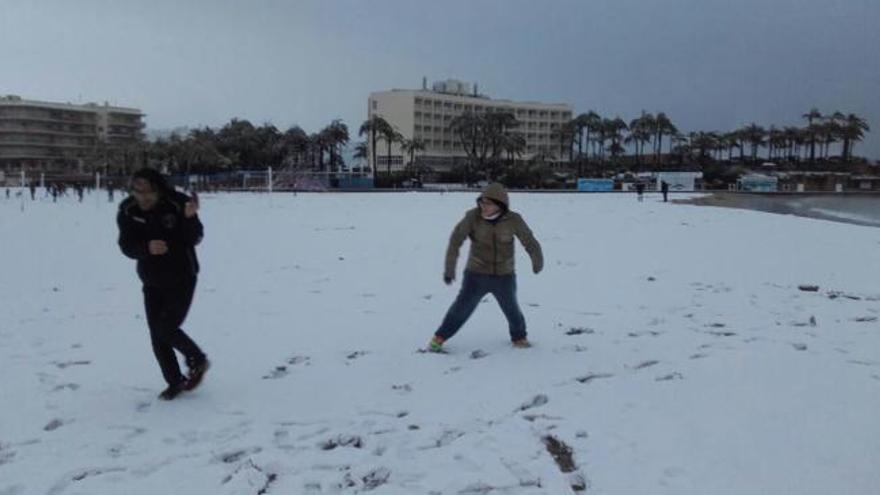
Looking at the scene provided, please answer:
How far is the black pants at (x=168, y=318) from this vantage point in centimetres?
457

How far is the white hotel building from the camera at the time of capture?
450 ft

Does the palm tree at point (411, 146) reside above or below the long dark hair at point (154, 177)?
above

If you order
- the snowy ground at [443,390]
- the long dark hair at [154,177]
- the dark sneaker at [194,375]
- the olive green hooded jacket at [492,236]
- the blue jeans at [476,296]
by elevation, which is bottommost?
the snowy ground at [443,390]

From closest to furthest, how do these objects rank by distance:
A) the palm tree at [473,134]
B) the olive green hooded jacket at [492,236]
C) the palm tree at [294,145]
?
the olive green hooded jacket at [492,236] < the palm tree at [294,145] < the palm tree at [473,134]

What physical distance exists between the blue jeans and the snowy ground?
26 cm

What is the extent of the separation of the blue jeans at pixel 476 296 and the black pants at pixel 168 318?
2.11m

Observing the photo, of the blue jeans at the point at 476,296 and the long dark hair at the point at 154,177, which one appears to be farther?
the blue jeans at the point at 476,296

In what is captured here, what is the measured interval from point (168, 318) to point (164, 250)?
1.46 feet

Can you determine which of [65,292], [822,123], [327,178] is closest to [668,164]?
[822,123]

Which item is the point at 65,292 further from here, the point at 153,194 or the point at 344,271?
the point at 153,194

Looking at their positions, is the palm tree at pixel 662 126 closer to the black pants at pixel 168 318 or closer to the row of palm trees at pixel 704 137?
the row of palm trees at pixel 704 137

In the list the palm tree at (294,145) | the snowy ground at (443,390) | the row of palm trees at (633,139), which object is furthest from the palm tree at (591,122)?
the snowy ground at (443,390)

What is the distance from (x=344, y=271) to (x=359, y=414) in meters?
6.29

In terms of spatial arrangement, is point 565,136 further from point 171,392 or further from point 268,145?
point 171,392
